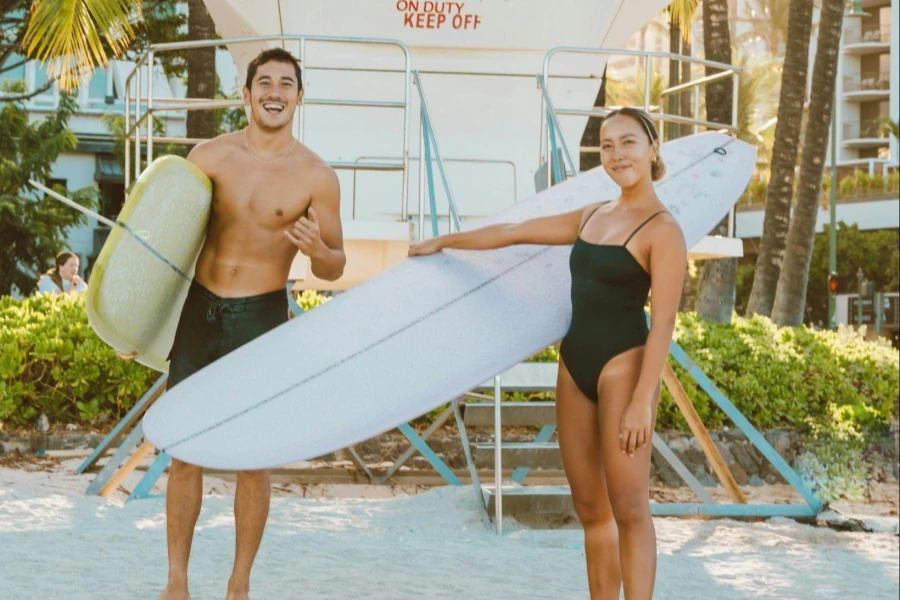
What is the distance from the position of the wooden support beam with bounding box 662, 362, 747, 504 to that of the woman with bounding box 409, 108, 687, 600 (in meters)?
3.45

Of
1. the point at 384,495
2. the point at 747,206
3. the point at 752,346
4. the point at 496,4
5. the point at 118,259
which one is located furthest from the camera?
the point at 747,206

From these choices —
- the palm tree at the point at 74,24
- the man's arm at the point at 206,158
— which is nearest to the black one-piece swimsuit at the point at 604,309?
the man's arm at the point at 206,158

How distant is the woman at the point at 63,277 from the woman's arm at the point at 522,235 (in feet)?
26.1

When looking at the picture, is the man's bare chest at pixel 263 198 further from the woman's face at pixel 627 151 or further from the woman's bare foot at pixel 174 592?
the woman's bare foot at pixel 174 592

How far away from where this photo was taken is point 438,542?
6953 mm

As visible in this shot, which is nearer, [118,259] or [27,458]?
[118,259]

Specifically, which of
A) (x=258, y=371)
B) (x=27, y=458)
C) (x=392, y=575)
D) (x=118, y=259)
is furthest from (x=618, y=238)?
(x=27, y=458)

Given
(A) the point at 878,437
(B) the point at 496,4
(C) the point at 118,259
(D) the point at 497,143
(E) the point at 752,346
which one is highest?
(B) the point at 496,4

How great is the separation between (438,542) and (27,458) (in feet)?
13.1

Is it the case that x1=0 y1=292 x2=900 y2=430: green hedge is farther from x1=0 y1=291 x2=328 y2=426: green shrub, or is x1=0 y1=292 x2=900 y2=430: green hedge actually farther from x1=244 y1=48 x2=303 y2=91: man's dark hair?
x1=244 y1=48 x2=303 y2=91: man's dark hair

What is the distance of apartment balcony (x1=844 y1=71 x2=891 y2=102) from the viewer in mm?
71500

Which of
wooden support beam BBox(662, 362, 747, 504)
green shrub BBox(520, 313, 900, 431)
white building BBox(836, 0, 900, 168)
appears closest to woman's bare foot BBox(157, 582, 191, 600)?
wooden support beam BBox(662, 362, 747, 504)

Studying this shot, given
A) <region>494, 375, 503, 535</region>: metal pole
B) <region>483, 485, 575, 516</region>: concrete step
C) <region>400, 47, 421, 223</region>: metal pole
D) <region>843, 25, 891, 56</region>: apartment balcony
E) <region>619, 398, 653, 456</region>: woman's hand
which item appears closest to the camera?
<region>619, 398, 653, 456</region>: woman's hand

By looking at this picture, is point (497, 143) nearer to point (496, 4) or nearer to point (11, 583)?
point (496, 4)
